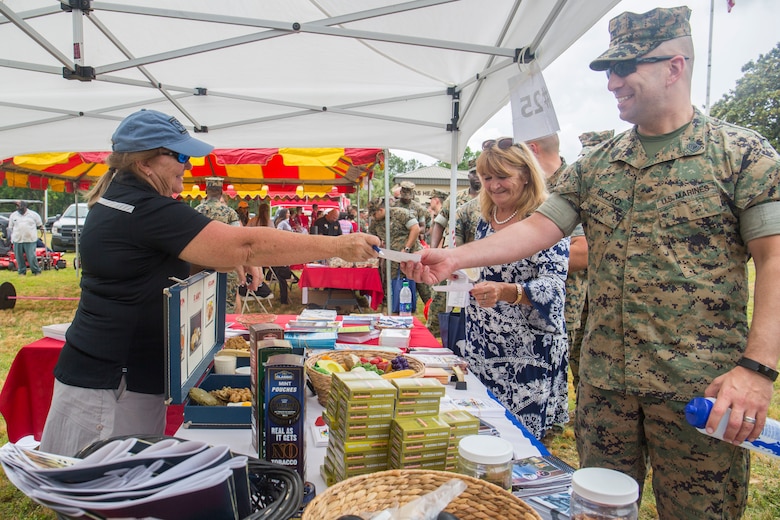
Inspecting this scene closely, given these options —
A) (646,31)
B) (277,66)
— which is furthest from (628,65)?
(277,66)

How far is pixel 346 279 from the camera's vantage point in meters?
7.85

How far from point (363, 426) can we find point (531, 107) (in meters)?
1.74

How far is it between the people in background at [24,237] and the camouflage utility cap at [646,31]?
1499 centimetres

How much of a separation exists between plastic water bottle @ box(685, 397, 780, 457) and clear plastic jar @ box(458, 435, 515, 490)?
1.49 feet

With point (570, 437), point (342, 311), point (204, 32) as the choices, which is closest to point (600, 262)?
point (570, 437)

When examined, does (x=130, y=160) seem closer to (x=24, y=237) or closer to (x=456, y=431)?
(x=456, y=431)

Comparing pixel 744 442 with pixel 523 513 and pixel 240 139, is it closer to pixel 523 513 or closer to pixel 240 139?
pixel 523 513

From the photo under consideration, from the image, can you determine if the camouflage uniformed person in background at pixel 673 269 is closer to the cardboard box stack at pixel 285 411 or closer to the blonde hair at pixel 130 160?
the cardboard box stack at pixel 285 411

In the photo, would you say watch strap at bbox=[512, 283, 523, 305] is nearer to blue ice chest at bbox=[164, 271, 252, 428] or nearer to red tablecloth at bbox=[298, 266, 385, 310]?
blue ice chest at bbox=[164, 271, 252, 428]

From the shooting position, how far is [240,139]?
17.1ft

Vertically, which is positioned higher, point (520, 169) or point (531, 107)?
point (531, 107)

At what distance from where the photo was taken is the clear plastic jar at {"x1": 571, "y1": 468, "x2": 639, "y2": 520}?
3.06ft

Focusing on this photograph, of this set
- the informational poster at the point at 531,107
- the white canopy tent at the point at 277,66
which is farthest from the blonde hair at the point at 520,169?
the white canopy tent at the point at 277,66

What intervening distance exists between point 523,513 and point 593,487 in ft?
0.47
